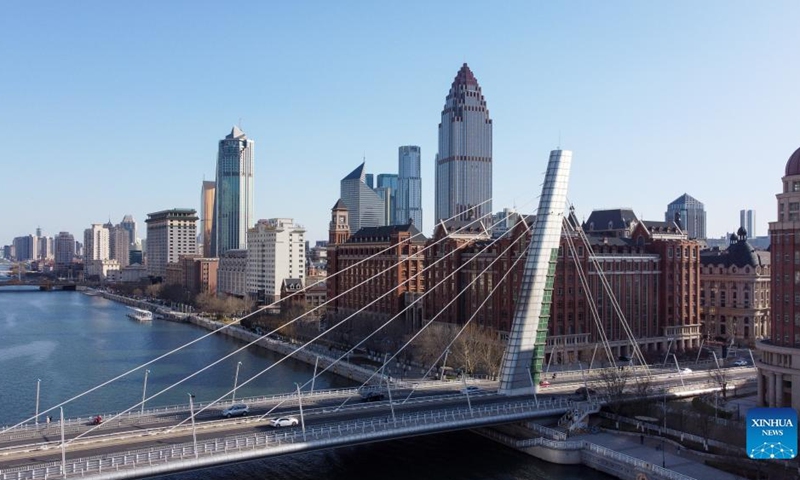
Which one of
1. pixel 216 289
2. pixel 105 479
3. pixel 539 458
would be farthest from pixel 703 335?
pixel 216 289

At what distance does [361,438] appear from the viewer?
31453mm

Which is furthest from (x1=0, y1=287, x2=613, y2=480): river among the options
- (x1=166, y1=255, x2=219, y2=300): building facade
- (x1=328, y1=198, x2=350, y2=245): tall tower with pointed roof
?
(x1=166, y1=255, x2=219, y2=300): building facade

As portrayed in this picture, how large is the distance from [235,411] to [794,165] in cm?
3304

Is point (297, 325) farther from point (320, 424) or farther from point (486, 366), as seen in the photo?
point (320, 424)

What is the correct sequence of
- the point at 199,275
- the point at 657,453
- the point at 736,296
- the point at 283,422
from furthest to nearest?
the point at 199,275 → the point at 736,296 → the point at 657,453 → the point at 283,422

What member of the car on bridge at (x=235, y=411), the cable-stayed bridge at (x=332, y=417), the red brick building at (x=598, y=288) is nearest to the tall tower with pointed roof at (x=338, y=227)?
the red brick building at (x=598, y=288)

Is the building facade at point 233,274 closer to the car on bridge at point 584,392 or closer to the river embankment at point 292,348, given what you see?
the river embankment at point 292,348

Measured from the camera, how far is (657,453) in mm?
34719

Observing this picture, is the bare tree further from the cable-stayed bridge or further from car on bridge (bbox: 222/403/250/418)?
car on bridge (bbox: 222/403/250/418)

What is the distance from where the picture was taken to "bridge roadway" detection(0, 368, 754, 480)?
2717cm

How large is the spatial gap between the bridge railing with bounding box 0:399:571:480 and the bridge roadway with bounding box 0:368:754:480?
4 cm

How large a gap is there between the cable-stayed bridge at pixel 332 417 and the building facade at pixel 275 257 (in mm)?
78588

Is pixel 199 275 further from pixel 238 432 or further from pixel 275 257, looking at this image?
pixel 238 432

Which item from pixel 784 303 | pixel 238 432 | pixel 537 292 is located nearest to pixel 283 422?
pixel 238 432
